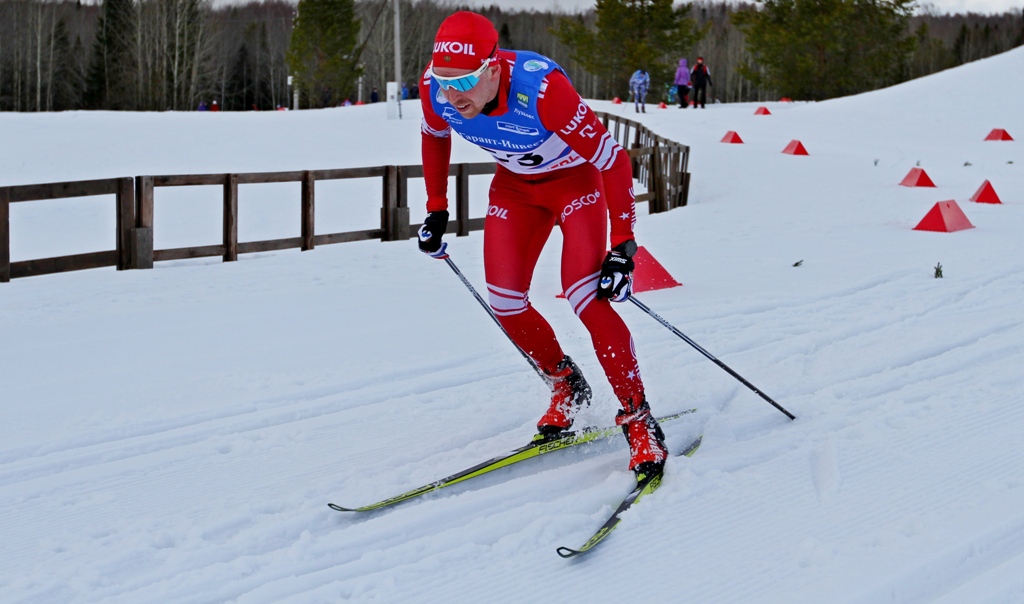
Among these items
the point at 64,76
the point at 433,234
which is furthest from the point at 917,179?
the point at 64,76

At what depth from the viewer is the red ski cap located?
11.9ft

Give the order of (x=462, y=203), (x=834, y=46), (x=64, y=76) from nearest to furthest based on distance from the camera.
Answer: (x=462, y=203), (x=834, y=46), (x=64, y=76)

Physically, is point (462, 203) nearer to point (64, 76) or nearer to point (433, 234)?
point (433, 234)

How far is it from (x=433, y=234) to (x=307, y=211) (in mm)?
6713

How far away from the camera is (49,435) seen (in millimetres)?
4555

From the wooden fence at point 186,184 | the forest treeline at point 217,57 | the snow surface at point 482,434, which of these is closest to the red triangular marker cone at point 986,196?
the snow surface at point 482,434

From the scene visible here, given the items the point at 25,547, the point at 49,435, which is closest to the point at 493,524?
the point at 25,547

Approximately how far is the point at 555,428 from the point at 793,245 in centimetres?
706

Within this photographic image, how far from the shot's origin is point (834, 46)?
49000 millimetres

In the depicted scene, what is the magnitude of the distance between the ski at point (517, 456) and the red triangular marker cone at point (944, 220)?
25.8 feet

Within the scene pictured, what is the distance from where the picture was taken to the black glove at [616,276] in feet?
12.3

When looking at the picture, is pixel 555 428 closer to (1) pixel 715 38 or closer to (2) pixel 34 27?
(2) pixel 34 27

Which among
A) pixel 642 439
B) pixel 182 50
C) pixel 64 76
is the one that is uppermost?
pixel 182 50

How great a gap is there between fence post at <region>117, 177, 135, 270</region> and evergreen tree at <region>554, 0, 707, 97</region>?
183ft
